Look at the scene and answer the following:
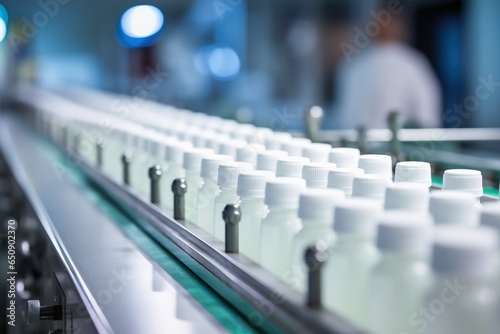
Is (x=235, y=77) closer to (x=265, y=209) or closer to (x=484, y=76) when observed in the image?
(x=484, y=76)

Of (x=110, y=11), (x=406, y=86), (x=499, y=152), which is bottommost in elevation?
(x=499, y=152)

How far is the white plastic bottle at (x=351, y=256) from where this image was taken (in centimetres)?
63

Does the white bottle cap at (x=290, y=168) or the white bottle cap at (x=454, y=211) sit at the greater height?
the white bottle cap at (x=290, y=168)

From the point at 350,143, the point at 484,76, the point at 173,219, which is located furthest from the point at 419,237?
the point at 484,76

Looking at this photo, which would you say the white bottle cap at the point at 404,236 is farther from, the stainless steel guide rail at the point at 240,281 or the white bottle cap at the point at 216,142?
the white bottle cap at the point at 216,142

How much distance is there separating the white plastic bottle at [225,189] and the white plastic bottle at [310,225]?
0.22 metres

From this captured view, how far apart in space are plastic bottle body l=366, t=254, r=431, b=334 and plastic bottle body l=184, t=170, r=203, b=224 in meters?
0.51

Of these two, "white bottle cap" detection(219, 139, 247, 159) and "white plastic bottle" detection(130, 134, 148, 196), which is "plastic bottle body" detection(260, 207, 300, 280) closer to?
"white bottle cap" detection(219, 139, 247, 159)

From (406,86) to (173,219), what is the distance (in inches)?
129

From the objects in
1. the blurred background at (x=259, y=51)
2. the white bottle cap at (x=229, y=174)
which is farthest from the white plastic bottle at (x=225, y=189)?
the blurred background at (x=259, y=51)

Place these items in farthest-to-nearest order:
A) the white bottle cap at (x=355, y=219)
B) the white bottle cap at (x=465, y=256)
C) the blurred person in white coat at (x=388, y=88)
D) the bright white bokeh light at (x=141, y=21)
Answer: the bright white bokeh light at (x=141, y=21) < the blurred person in white coat at (x=388, y=88) < the white bottle cap at (x=355, y=219) < the white bottle cap at (x=465, y=256)

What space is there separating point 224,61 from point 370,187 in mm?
11671

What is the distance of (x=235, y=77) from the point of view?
39.3ft

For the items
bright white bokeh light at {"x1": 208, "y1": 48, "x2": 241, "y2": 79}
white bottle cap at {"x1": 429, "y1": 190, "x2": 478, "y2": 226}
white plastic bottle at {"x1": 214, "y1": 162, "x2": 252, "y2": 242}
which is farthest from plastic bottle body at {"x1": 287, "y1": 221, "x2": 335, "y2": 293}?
bright white bokeh light at {"x1": 208, "y1": 48, "x2": 241, "y2": 79}
